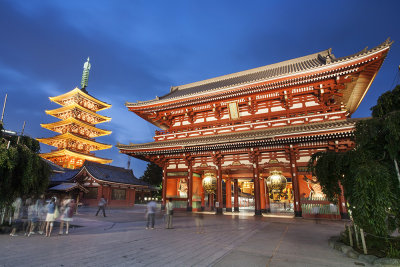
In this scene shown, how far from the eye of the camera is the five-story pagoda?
40.1 metres

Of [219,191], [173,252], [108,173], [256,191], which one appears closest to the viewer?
[173,252]

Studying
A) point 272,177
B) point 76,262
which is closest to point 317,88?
point 272,177

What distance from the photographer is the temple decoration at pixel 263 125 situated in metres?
14.3

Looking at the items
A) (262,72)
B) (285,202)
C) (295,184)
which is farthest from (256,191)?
(262,72)

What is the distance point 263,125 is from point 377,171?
41.5 ft

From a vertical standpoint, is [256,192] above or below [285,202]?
above

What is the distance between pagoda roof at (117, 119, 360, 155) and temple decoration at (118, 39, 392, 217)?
0.06 metres

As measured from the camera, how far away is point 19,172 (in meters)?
8.17

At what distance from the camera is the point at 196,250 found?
598 centimetres

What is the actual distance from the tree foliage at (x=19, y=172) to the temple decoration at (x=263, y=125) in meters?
9.54

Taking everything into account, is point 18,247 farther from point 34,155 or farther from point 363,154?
point 363,154

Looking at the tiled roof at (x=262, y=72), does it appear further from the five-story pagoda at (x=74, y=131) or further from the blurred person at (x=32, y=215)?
the five-story pagoda at (x=74, y=131)

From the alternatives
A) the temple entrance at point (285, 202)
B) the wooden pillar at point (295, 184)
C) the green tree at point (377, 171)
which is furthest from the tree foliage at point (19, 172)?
the temple entrance at point (285, 202)

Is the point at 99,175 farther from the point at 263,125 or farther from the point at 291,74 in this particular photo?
the point at 291,74
